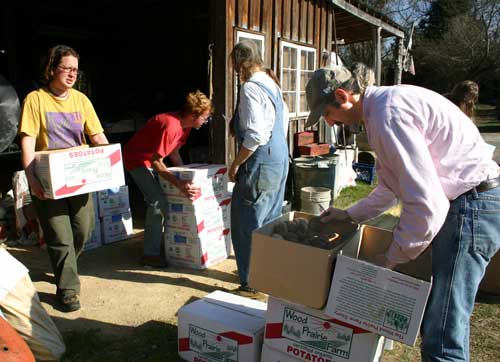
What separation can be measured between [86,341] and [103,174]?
1.13 m

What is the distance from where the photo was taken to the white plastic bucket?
20.2 ft

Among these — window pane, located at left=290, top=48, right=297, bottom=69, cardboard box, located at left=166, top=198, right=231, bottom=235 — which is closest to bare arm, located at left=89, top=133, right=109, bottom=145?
cardboard box, located at left=166, top=198, right=231, bottom=235

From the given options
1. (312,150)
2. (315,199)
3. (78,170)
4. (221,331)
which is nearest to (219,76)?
(315,199)

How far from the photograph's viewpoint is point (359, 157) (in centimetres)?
962

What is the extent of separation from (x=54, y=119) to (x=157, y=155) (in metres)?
0.99

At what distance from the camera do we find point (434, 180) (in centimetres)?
171

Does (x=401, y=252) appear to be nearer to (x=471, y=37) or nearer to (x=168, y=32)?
(x=168, y=32)

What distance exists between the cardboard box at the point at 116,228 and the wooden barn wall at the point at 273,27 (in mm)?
1326

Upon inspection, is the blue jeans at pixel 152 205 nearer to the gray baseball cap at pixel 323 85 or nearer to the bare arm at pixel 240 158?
the bare arm at pixel 240 158

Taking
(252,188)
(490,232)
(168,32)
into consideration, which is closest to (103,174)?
(252,188)

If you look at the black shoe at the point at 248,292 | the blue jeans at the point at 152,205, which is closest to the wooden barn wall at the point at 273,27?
the blue jeans at the point at 152,205

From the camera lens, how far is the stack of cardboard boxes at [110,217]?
4.92 meters

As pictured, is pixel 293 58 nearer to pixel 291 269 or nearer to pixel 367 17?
pixel 367 17

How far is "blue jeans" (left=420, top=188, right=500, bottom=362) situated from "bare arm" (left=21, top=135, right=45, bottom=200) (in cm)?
253
